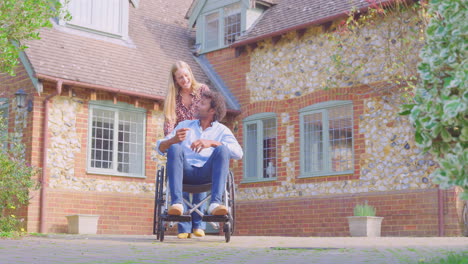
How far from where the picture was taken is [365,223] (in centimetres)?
1285

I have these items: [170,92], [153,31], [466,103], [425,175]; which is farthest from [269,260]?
[153,31]

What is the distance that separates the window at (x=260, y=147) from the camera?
624 inches

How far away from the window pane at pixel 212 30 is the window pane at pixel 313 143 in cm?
394

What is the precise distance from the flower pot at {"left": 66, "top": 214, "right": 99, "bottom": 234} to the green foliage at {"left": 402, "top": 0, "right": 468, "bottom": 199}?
10.3m

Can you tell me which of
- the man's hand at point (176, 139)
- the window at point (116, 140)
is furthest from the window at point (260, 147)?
the man's hand at point (176, 139)

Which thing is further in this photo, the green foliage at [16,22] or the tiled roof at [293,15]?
the tiled roof at [293,15]

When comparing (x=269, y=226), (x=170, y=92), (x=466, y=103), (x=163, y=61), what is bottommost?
(x=269, y=226)

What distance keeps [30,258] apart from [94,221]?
28.7 feet

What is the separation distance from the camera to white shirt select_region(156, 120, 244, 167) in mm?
7758

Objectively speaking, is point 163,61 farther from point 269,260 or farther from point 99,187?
point 269,260

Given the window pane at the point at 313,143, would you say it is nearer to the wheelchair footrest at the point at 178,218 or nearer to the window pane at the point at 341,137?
the window pane at the point at 341,137

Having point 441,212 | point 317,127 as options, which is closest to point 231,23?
point 317,127

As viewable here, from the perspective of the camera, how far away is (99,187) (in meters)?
14.7

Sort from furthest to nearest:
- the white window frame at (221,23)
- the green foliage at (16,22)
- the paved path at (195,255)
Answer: the white window frame at (221,23) → the green foliage at (16,22) → the paved path at (195,255)
